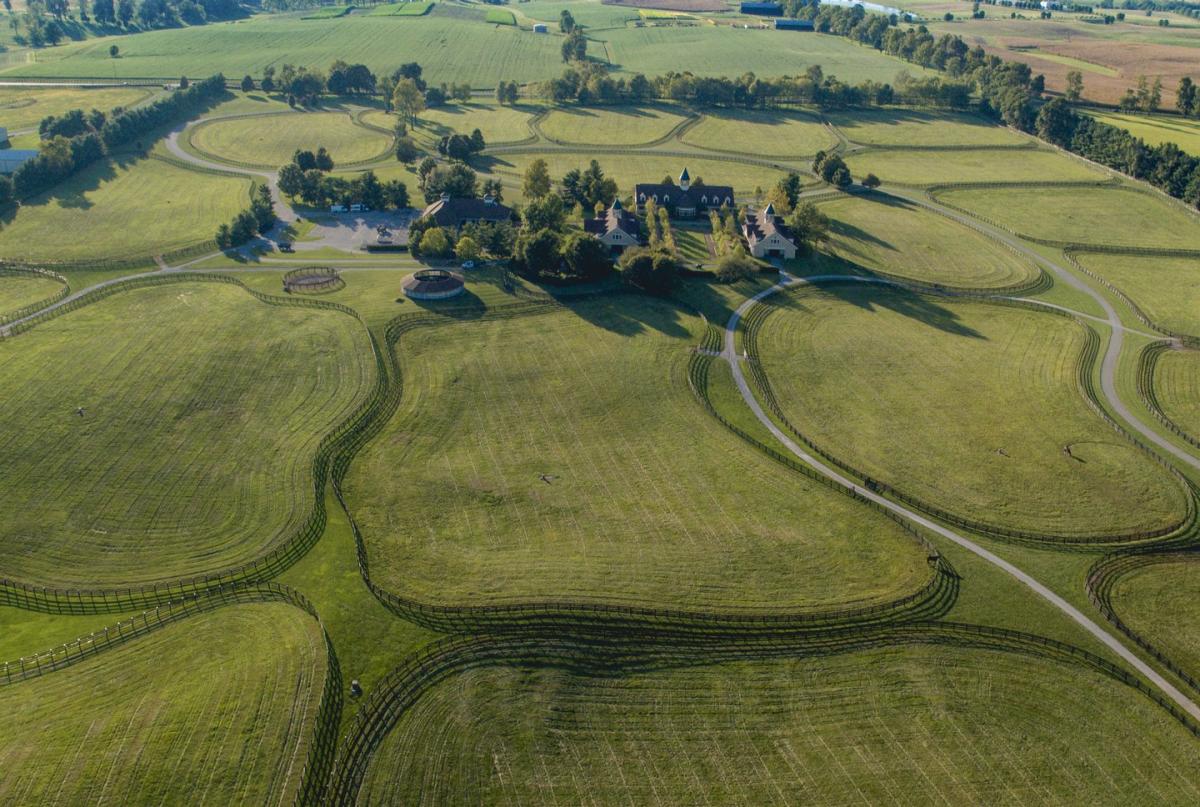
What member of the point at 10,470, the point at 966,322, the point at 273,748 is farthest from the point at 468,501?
the point at 966,322

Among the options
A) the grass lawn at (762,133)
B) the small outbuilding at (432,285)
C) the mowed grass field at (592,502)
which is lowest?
the mowed grass field at (592,502)

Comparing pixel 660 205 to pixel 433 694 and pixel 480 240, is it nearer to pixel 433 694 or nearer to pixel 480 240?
pixel 480 240

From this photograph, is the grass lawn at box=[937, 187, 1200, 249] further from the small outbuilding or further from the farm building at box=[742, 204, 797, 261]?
the small outbuilding

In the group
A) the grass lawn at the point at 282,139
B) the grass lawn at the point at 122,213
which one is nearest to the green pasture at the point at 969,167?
the grass lawn at the point at 282,139

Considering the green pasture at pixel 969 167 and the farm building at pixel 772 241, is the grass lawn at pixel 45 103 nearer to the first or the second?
the farm building at pixel 772 241

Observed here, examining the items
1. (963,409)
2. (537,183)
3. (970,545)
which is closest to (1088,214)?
(963,409)

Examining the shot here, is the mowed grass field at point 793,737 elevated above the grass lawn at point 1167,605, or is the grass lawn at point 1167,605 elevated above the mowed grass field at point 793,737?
the grass lawn at point 1167,605

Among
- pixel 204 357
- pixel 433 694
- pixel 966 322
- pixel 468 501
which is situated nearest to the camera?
pixel 433 694
